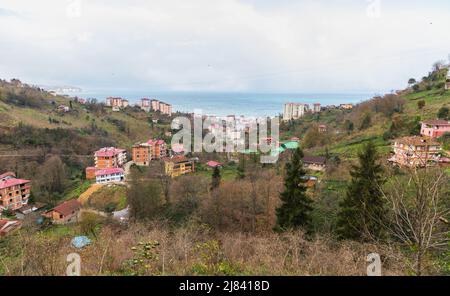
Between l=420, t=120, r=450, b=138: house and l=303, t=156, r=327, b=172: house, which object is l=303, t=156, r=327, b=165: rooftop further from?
l=420, t=120, r=450, b=138: house

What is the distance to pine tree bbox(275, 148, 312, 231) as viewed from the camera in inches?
430

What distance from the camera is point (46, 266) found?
4602 mm

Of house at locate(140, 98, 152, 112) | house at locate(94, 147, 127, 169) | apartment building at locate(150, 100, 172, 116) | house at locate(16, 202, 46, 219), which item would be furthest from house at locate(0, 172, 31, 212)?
house at locate(140, 98, 152, 112)

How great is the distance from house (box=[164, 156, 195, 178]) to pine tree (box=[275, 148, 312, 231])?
1515 cm

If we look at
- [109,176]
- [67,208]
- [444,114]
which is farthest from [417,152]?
[109,176]

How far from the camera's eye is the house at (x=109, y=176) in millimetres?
25906

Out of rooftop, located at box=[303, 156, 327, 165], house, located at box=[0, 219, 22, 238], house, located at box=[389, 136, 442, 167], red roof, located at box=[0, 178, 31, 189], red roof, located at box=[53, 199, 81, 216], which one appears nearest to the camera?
house, located at box=[389, 136, 442, 167]

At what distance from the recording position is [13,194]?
22.8 meters

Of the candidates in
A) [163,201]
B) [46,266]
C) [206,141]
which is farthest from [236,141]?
[46,266]

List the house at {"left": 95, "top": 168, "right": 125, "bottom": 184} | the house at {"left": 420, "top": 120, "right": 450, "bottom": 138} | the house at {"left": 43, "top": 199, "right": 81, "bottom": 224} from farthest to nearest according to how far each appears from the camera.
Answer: the house at {"left": 95, "top": 168, "right": 125, "bottom": 184} < the house at {"left": 420, "top": 120, "right": 450, "bottom": 138} < the house at {"left": 43, "top": 199, "right": 81, "bottom": 224}

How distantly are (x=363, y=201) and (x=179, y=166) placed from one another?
1919 cm

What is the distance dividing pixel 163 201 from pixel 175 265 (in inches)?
515

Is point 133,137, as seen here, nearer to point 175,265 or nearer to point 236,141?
point 236,141
